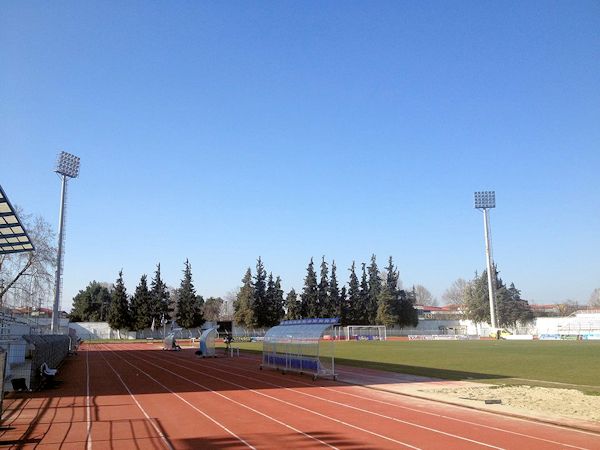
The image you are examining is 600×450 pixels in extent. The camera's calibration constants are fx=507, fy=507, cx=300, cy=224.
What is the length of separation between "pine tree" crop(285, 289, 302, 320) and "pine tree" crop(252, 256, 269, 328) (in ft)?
16.5

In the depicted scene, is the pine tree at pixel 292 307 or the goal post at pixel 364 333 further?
the pine tree at pixel 292 307

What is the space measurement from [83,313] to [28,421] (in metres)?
90.2

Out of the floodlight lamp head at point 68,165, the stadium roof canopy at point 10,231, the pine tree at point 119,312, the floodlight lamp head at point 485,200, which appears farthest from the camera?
the floodlight lamp head at point 485,200

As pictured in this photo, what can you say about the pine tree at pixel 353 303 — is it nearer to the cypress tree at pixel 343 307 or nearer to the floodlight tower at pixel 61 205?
the cypress tree at pixel 343 307

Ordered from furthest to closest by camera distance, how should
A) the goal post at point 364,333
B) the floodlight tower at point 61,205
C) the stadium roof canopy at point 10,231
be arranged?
the goal post at point 364,333
the floodlight tower at point 61,205
the stadium roof canopy at point 10,231

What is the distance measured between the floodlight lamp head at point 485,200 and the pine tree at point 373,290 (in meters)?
21.6

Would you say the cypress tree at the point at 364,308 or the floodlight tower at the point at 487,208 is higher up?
the floodlight tower at the point at 487,208

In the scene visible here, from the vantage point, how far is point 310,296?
92250 millimetres

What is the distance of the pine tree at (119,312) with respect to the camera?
269ft

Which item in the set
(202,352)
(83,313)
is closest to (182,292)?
(83,313)

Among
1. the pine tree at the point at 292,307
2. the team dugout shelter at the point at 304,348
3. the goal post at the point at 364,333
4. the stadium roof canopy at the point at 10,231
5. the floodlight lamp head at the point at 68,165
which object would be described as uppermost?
the floodlight lamp head at the point at 68,165

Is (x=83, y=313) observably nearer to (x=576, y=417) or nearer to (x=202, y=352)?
(x=202, y=352)

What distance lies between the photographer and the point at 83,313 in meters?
95.2

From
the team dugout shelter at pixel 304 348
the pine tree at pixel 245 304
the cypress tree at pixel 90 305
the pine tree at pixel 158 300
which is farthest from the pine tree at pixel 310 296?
the team dugout shelter at pixel 304 348
